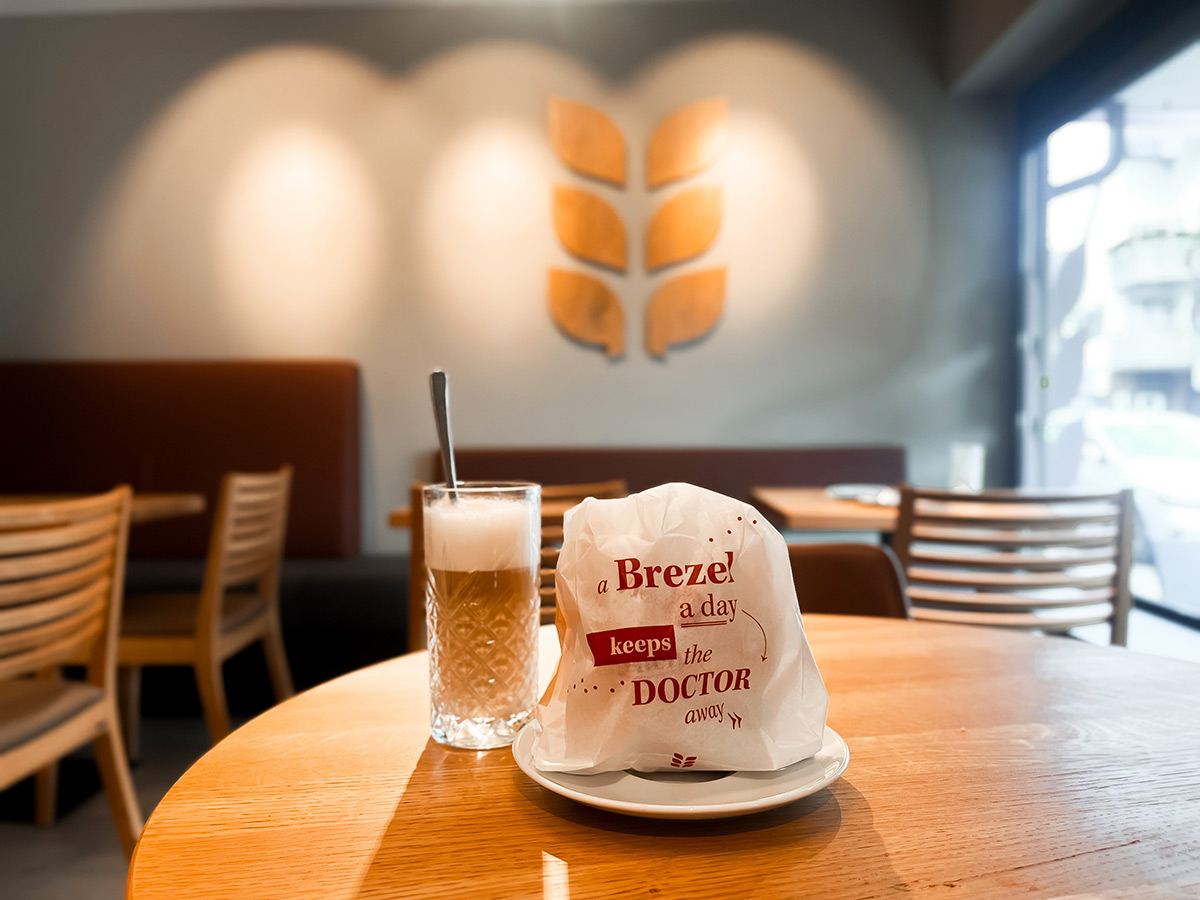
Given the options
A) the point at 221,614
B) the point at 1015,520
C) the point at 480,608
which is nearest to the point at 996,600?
the point at 1015,520

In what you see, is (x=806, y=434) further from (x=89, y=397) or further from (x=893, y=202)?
(x=89, y=397)

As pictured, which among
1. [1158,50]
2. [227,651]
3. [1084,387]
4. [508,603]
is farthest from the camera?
[1084,387]

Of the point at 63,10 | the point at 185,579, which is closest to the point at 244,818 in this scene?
the point at 185,579

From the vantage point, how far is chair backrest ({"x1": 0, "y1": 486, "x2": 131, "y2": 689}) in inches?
52.1

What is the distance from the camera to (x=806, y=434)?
10.9 feet

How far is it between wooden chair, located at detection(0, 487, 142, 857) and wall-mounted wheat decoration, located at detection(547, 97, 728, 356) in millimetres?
2049

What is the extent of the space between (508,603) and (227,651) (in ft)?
5.99

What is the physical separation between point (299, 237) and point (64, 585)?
2.19 meters

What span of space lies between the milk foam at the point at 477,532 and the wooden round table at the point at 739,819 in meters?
0.13

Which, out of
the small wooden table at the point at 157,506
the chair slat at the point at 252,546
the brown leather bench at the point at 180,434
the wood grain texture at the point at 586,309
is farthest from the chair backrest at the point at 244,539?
the wood grain texture at the point at 586,309

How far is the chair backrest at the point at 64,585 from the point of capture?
1.32 meters

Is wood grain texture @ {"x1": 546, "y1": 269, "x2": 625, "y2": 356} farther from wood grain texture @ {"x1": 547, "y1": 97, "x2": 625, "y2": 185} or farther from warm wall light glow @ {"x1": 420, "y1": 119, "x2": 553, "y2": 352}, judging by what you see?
wood grain texture @ {"x1": 547, "y1": 97, "x2": 625, "y2": 185}

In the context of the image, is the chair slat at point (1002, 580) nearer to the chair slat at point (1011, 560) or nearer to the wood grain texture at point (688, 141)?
the chair slat at point (1011, 560)

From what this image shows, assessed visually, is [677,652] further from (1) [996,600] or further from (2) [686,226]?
(2) [686,226]
